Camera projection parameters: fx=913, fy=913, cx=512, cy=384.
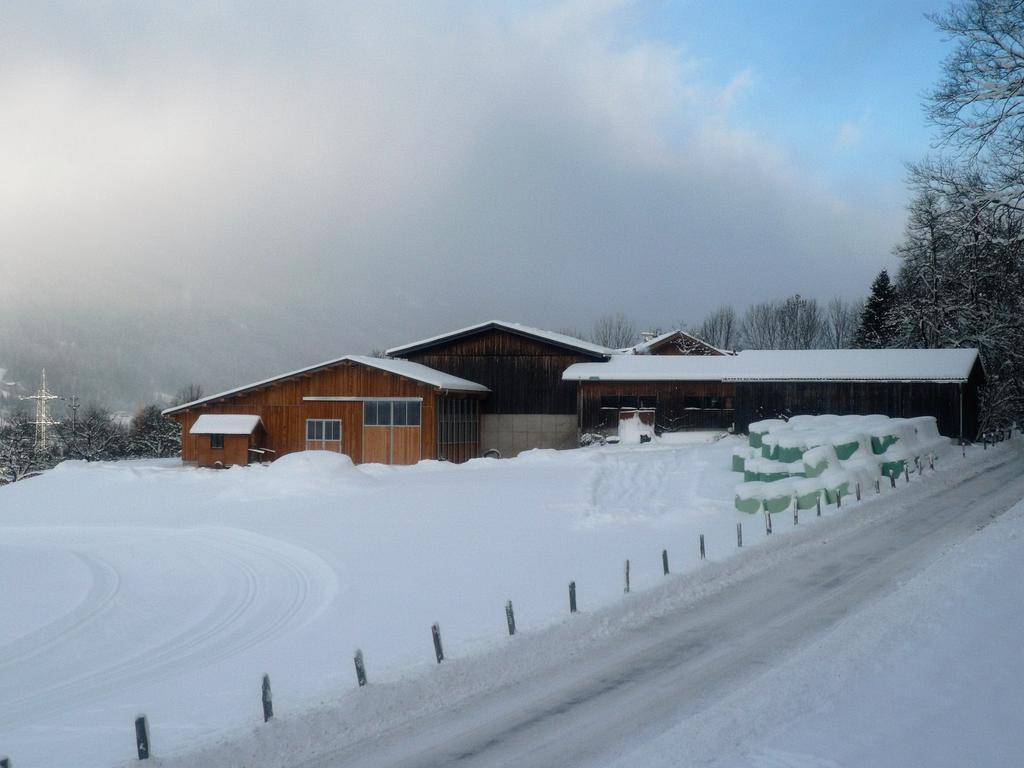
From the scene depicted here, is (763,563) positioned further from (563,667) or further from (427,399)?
(427,399)

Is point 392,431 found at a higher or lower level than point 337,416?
lower

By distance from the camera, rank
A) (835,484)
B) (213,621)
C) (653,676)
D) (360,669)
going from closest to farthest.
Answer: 1. (360,669)
2. (653,676)
3. (213,621)
4. (835,484)

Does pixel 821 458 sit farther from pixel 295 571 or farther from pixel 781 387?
pixel 781 387

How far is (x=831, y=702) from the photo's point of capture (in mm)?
9125

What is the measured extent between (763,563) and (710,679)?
277 inches

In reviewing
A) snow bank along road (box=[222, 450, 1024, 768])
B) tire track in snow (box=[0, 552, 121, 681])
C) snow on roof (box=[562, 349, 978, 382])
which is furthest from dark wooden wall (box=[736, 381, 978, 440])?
tire track in snow (box=[0, 552, 121, 681])

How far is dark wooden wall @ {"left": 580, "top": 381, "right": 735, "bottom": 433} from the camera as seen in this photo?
41.2m

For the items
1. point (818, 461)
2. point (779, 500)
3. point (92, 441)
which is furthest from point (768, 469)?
point (92, 441)

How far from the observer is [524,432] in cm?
4300

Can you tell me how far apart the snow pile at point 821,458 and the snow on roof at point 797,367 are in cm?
718

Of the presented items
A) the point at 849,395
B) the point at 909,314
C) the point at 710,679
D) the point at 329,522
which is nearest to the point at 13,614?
the point at 329,522

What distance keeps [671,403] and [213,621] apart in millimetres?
28700

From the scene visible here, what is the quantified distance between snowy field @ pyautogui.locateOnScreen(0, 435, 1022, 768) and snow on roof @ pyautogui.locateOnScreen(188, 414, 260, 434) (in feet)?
13.3

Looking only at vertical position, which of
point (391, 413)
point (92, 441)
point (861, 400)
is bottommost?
point (92, 441)
